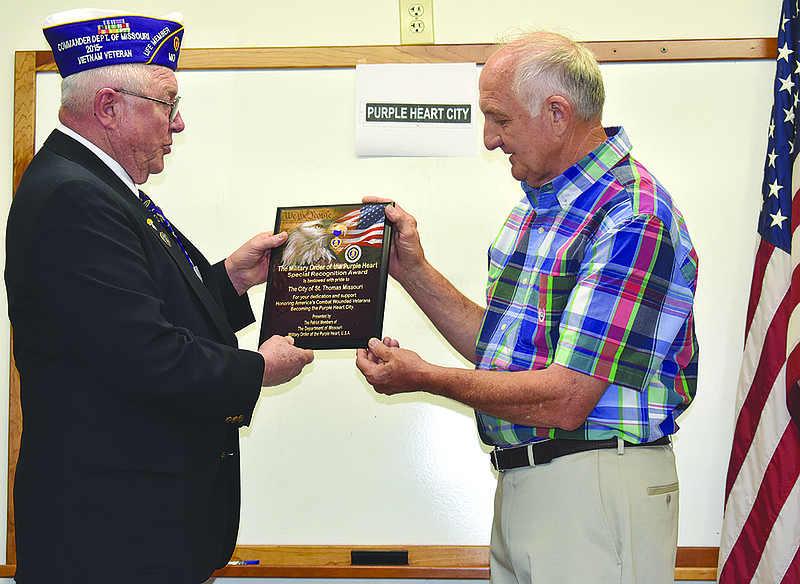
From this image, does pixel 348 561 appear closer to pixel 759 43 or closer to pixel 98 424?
pixel 98 424

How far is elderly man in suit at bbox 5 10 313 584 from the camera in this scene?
1.37 meters

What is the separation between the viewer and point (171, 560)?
145cm

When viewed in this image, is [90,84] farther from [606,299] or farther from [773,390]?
[773,390]

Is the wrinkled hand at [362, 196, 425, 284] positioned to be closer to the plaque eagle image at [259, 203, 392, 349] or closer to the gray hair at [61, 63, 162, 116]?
the plaque eagle image at [259, 203, 392, 349]

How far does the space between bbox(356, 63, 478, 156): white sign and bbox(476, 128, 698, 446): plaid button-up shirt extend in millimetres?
972

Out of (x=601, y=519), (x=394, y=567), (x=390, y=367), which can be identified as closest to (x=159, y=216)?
(x=390, y=367)

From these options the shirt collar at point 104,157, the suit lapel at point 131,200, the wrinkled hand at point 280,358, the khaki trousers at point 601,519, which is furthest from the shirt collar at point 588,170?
the shirt collar at point 104,157

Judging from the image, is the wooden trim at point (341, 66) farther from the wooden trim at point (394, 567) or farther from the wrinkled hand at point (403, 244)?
the wrinkled hand at point (403, 244)

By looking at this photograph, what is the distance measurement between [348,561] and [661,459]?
4.53 feet

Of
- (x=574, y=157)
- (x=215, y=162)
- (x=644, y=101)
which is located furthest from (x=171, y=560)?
(x=644, y=101)

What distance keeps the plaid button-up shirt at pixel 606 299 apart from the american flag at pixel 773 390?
0.93m

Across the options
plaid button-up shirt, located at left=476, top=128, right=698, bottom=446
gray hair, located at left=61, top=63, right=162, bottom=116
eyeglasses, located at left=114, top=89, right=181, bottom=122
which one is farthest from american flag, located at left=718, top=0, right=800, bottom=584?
gray hair, located at left=61, top=63, right=162, bottom=116

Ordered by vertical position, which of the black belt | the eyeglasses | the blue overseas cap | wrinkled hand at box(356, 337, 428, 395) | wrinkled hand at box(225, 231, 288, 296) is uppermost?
the blue overseas cap

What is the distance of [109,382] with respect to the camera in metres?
1.38
